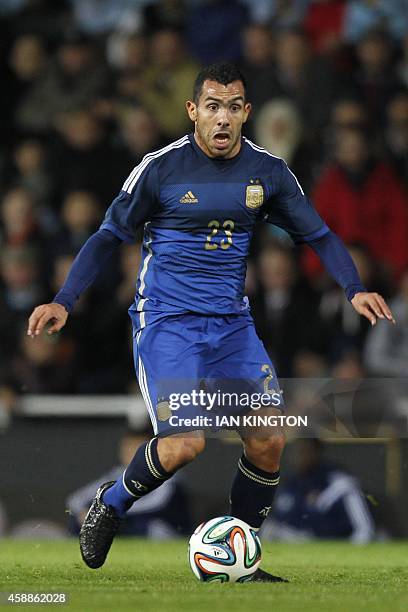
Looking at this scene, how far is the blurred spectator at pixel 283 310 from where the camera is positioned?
1082 centimetres

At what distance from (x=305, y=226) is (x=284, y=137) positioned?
5.11 m

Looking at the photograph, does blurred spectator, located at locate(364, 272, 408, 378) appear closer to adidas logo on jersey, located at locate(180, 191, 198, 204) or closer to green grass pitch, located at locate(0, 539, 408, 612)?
green grass pitch, located at locate(0, 539, 408, 612)

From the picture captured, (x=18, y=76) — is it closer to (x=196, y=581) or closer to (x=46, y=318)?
(x=46, y=318)

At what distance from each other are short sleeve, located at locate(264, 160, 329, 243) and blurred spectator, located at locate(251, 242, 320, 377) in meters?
3.81

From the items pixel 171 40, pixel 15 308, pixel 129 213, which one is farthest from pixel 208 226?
pixel 171 40

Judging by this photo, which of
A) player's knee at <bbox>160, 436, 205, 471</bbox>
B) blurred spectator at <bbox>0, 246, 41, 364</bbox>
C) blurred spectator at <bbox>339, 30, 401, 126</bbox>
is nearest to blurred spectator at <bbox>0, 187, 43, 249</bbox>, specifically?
blurred spectator at <bbox>0, 246, 41, 364</bbox>

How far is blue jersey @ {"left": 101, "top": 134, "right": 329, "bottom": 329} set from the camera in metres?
6.71

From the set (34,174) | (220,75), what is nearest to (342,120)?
(34,174)

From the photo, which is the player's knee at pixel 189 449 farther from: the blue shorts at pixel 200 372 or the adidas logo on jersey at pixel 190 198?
the adidas logo on jersey at pixel 190 198

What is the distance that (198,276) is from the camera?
6.74 meters

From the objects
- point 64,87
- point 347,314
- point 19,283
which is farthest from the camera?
point 64,87

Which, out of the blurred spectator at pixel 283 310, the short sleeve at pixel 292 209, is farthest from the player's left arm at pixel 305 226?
the blurred spectator at pixel 283 310

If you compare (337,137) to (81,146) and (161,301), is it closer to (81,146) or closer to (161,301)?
(81,146)

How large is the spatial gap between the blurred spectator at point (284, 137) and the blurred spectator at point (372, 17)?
1.27 meters
